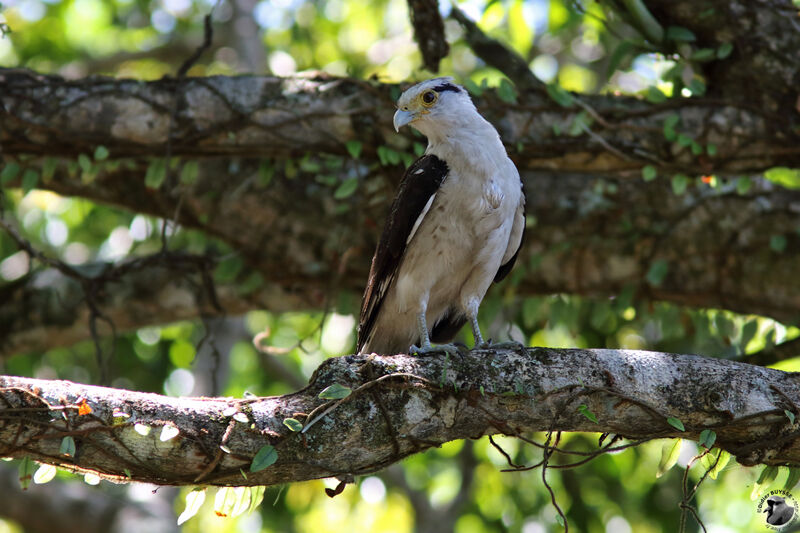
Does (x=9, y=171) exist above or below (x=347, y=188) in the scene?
above

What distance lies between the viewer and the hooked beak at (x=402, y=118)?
4.24 m

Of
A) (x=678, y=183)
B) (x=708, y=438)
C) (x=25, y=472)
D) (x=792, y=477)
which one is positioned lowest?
(x=792, y=477)

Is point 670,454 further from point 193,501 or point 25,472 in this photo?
point 25,472

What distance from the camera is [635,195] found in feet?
17.7

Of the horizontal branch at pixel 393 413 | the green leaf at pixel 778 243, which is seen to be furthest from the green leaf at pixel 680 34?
the horizontal branch at pixel 393 413

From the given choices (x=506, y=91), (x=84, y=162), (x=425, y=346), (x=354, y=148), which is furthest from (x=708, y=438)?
(x=84, y=162)

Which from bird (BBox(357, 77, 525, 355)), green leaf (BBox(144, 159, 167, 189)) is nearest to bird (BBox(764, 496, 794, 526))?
bird (BBox(357, 77, 525, 355))

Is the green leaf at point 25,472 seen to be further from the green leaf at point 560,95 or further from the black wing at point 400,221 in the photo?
the green leaf at point 560,95

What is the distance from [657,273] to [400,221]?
2.01m

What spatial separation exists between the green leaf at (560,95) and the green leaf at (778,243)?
5.04 ft

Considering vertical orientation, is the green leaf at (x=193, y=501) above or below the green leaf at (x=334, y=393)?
below

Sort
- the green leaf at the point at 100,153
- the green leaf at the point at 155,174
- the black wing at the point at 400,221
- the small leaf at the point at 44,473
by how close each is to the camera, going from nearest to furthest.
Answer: the small leaf at the point at 44,473 < the black wing at the point at 400,221 < the green leaf at the point at 100,153 < the green leaf at the point at 155,174

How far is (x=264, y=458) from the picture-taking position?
2.63 metres

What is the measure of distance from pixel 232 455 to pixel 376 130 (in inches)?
101
